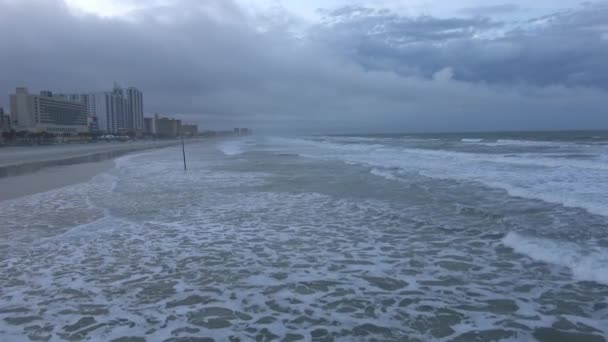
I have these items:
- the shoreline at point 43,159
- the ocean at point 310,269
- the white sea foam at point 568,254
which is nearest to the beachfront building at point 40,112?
the shoreline at point 43,159

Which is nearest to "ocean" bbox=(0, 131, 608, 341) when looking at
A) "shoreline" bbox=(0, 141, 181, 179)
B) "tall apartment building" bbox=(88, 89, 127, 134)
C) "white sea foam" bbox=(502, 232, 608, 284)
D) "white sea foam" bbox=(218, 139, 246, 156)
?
"white sea foam" bbox=(502, 232, 608, 284)

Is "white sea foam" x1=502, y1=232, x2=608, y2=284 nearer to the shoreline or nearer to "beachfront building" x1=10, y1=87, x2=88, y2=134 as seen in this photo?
the shoreline

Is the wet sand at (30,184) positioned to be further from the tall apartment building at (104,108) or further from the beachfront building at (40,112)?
the tall apartment building at (104,108)

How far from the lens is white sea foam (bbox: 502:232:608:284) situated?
5.66 metres

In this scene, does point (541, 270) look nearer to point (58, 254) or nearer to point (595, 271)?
point (595, 271)

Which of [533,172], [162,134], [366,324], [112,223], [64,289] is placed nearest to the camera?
[366,324]

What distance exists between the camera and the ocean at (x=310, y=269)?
14.2 feet

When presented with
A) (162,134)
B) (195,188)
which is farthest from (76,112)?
(195,188)

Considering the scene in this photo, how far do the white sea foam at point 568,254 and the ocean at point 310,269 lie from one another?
0.10 ft

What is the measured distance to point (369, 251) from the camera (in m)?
7.00

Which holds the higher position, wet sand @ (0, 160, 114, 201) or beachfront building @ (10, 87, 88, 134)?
beachfront building @ (10, 87, 88, 134)

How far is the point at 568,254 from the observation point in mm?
6461

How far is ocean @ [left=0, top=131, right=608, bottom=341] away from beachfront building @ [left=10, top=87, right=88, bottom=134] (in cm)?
13836

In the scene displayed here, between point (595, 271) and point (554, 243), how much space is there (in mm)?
1399
